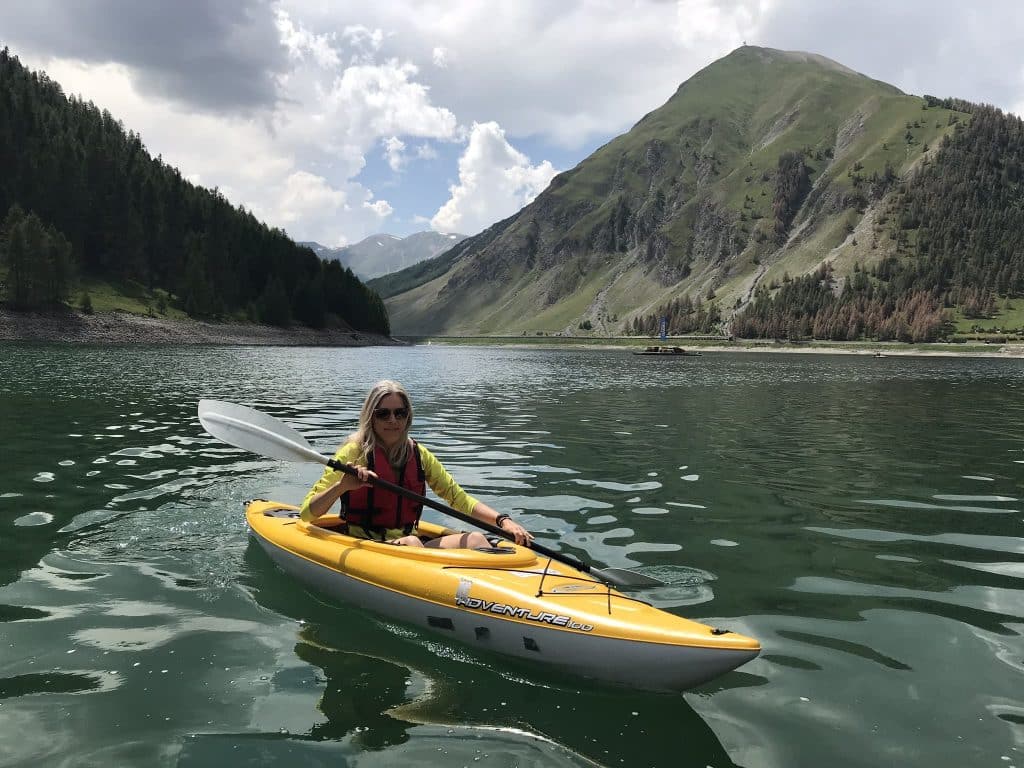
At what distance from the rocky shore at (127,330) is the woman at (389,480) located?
304 feet

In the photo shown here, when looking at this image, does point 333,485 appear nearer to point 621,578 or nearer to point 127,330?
point 621,578

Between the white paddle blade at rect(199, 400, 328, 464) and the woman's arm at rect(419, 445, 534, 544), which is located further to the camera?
the white paddle blade at rect(199, 400, 328, 464)

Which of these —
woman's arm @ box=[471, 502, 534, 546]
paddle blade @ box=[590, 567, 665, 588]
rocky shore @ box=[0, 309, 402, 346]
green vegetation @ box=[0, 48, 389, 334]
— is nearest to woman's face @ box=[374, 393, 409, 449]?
woman's arm @ box=[471, 502, 534, 546]

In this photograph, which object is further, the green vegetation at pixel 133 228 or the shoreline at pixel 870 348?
the shoreline at pixel 870 348

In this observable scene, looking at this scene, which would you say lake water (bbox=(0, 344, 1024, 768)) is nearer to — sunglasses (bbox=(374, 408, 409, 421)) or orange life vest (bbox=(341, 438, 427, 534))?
orange life vest (bbox=(341, 438, 427, 534))

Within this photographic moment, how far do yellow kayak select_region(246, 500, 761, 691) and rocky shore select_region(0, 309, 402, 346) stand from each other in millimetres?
93377

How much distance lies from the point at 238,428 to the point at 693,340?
646ft

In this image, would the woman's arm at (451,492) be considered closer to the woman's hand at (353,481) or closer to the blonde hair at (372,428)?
the blonde hair at (372,428)

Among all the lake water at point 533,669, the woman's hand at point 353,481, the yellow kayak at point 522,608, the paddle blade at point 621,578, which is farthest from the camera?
the woman's hand at point 353,481

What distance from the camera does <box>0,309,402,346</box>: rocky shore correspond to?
83.8 m

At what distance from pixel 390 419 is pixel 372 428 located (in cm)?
40

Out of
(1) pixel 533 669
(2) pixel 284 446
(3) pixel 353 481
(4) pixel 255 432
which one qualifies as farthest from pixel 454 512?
(4) pixel 255 432

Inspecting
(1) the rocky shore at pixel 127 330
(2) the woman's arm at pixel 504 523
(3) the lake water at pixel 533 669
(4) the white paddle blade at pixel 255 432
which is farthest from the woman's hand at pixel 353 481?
(1) the rocky shore at pixel 127 330

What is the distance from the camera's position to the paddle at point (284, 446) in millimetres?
7957
